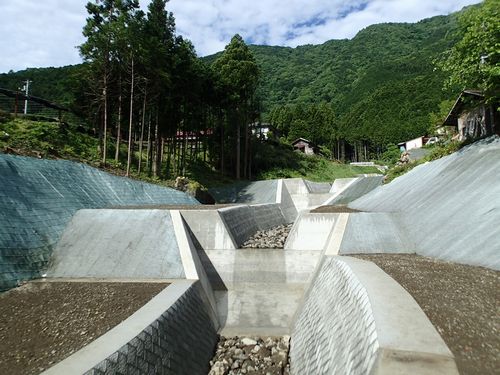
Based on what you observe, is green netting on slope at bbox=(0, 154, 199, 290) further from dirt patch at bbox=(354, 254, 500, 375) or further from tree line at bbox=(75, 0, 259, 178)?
dirt patch at bbox=(354, 254, 500, 375)

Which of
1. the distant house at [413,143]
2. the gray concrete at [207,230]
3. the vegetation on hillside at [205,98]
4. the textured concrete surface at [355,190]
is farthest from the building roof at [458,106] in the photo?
the distant house at [413,143]

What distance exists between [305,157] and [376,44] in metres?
110

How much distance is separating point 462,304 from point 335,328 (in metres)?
2.23

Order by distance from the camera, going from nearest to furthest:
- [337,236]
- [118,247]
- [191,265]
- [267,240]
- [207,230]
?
[191,265] < [118,247] < [337,236] < [207,230] < [267,240]

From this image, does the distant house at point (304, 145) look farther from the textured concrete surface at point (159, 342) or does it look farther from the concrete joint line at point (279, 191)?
the textured concrete surface at point (159, 342)

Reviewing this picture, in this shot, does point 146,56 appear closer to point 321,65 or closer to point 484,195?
point 484,195

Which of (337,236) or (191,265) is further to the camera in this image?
(337,236)

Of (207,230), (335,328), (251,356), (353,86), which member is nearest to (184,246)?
(207,230)

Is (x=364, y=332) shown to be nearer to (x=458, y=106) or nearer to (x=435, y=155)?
(x=435, y=155)

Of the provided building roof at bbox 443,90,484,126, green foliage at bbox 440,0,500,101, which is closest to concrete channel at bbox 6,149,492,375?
green foliage at bbox 440,0,500,101

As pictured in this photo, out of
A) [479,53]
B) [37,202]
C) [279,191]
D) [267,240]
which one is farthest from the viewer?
[279,191]

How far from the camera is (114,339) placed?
599 centimetres

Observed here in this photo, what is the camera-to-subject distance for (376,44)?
137000 millimetres

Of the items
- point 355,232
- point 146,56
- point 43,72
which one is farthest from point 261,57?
point 355,232
